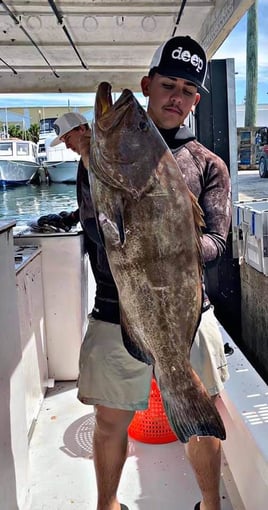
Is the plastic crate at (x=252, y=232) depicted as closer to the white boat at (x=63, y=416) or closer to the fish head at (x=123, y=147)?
the white boat at (x=63, y=416)

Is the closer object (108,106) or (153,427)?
(108,106)

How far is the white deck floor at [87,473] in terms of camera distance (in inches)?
81.8

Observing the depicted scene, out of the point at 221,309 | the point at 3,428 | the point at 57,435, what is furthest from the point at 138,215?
the point at 221,309

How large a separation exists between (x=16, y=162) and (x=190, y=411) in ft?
75.6


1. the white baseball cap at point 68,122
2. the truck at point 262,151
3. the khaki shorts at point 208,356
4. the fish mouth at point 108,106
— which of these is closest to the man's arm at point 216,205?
the khaki shorts at point 208,356

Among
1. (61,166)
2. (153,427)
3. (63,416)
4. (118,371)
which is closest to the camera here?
(118,371)

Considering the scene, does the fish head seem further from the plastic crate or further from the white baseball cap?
the plastic crate

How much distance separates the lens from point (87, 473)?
89.7 inches

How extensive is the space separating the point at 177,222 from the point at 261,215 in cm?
211

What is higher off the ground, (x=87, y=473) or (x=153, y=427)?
(x=153, y=427)

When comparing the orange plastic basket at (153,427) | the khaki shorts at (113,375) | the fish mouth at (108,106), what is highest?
the fish mouth at (108,106)

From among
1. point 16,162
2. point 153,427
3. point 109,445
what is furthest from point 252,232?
point 16,162

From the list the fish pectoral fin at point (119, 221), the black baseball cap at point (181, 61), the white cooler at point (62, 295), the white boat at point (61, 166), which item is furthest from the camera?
the white boat at point (61, 166)

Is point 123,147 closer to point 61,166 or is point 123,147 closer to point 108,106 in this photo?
point 108,106
